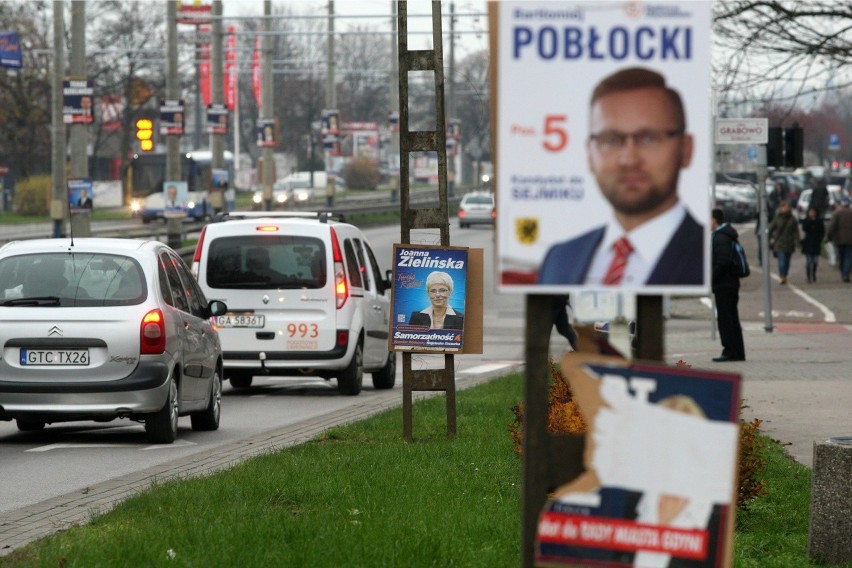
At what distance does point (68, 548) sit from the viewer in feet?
23.1

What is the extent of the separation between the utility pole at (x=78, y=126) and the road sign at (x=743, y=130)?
13.8 m

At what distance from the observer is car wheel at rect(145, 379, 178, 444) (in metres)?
13.0

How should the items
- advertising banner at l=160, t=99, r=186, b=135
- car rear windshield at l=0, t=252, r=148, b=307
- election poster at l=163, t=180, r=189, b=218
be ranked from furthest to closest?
advertising banner at l=160, t=99, r=186, b=135
election poster at l=163, t=180, r=189, b=218
car rear windshield at l=0, t=252, r=148, b=307

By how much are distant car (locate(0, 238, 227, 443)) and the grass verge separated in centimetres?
182

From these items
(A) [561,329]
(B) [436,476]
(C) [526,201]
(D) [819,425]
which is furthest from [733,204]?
(C) [526,201]

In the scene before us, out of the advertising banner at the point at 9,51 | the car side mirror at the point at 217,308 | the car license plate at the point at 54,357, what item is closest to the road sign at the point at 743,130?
the car side mirror at the point at 217,308

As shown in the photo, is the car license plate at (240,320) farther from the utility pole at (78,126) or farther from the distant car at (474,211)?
the distant car at (474,211)

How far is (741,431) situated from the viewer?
859 cm

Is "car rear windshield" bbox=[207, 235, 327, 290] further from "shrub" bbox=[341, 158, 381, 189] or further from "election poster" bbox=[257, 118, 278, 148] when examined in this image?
"shrub" bbox=[341, 158, 381, 189]

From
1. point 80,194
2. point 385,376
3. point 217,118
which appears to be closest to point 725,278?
point 385,376

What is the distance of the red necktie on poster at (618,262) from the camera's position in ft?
14.8

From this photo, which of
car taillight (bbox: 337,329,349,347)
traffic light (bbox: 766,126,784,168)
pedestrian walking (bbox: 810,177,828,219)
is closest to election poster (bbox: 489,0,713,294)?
car taillight (bbox: 337,329,349,347)

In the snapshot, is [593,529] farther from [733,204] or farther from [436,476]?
[733,204]

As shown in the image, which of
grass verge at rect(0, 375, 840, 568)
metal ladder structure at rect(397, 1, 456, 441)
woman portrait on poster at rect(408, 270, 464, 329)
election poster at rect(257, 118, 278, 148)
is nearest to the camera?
grass verge at rect(0, 375, 840, 568)
